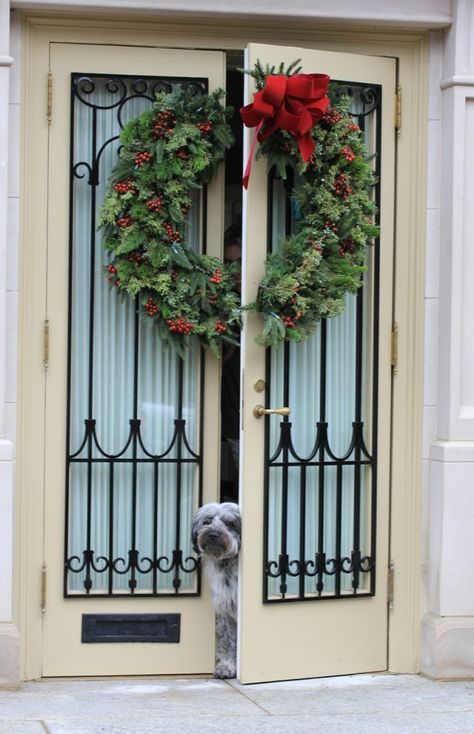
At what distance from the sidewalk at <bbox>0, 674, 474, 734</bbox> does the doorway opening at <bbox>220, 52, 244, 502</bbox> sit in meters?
1.21

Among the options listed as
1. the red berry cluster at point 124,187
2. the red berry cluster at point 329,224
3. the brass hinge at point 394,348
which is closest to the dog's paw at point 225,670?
Answer: the brass hinge at point 394,348

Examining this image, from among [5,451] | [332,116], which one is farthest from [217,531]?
[332,116]

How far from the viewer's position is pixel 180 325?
612 cm

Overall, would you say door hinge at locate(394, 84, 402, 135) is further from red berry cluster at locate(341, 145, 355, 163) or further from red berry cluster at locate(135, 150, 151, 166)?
red berry cluster at locate(135, 150, 151, 166)

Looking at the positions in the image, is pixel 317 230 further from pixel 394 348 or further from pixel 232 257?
pixel 394 348

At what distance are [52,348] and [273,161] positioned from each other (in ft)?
4.38

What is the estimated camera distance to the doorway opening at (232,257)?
6559 mm

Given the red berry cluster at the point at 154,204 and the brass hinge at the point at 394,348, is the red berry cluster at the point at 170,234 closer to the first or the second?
the red berry cluster at the point at 154,204

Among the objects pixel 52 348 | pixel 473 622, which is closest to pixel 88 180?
pixel 52 348

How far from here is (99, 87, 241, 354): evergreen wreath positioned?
6074 millimetres

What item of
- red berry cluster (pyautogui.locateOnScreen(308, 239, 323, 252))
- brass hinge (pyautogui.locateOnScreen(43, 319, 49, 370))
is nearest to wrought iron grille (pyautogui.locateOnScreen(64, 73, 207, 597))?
brass hinge (pyautogui.locateOnScreen(43, 319, 49, 370))

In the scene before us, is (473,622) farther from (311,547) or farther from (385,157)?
(385,157)

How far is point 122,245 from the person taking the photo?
6066 millimetres

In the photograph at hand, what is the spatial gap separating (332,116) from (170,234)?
0.91 meters
